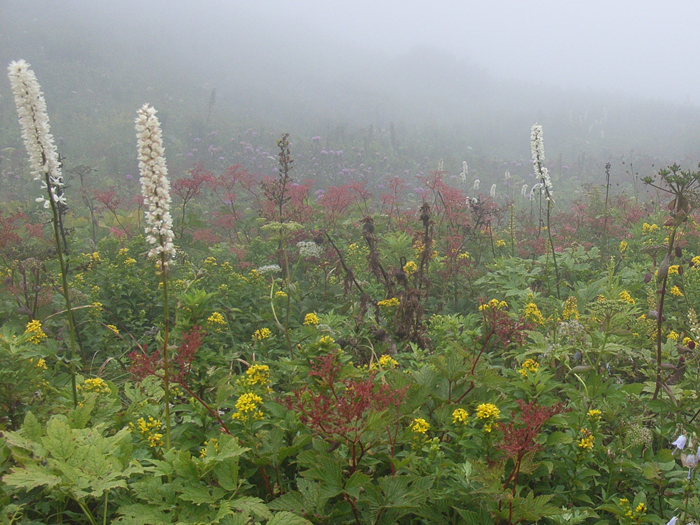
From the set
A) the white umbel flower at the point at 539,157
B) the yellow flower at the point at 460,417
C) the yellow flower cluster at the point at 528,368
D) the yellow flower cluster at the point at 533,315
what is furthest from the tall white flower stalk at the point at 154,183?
the white umbel flower at the point at 539,157

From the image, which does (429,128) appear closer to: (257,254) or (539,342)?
(257,254)

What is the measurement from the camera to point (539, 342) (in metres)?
2.67

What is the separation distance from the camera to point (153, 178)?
175 cm

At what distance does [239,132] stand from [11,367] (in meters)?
15.9

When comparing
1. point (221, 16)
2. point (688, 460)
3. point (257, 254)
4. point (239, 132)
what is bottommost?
point (257, 254)

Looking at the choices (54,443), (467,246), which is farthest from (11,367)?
(467,246)

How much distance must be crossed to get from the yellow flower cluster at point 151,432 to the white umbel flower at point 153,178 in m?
0.79

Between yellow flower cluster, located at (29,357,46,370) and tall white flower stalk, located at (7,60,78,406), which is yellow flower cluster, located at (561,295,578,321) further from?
yellow flower cluster, located at (29,357,46,370)

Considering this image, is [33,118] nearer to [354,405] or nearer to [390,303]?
[354,405]

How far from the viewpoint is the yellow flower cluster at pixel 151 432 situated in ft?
6.66

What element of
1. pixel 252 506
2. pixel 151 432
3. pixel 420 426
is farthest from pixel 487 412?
pixel 151 432

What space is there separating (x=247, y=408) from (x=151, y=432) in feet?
1.51

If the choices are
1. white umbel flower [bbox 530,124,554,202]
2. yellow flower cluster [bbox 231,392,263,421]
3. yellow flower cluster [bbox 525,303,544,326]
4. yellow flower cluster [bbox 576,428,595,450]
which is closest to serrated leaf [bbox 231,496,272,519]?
yellow flower cluster [bbox 231,392,263,421]

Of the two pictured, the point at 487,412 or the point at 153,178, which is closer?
the point at 153,178
